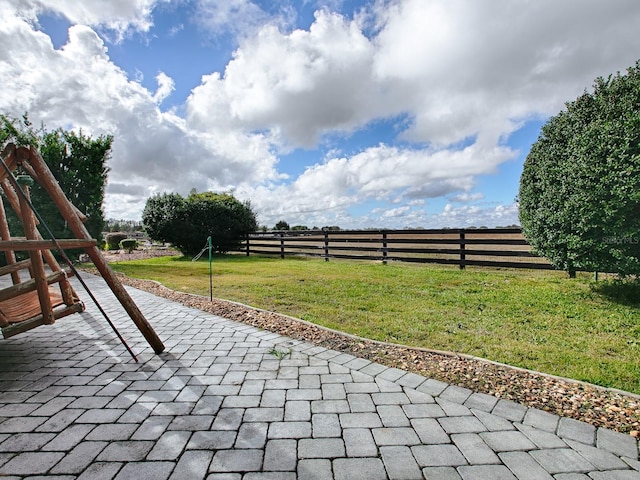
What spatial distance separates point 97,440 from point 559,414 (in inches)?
117

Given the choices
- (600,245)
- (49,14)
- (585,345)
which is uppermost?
(49,14)

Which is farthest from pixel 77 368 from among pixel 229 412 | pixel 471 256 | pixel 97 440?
pixel 471 256

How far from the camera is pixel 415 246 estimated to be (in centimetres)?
1052

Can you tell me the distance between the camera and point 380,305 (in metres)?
5.08

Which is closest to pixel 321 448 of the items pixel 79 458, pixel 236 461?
pixel 236 461

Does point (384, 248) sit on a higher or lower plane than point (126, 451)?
higher

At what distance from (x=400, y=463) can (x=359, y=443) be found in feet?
0.85

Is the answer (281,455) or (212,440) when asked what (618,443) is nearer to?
(281,455)

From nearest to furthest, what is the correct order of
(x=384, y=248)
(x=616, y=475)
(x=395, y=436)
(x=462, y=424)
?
(x=616, y=475)
(x=395, y=436)
(x=462, y=424)
(x=384, y=248)

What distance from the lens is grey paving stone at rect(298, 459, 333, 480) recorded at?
162 cm

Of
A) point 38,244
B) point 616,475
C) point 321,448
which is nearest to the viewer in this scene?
point 616,475

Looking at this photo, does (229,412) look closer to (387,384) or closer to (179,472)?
(179,472)

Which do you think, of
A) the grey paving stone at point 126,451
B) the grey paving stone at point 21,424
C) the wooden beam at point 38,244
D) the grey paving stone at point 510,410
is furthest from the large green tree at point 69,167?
the grey paving stone at point 510,410

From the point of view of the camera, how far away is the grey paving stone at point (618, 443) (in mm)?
1788
